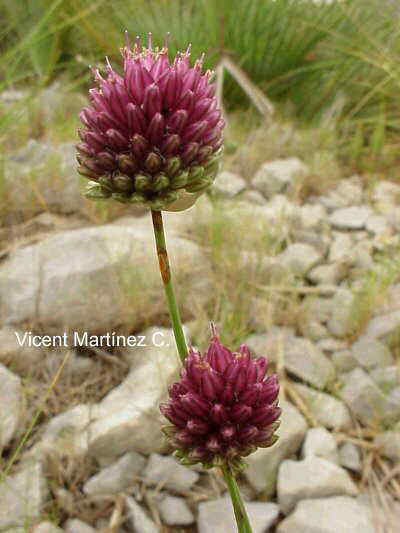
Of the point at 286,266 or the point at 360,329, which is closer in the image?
the point at 360,329

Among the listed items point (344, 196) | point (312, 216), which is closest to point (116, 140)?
point (312, 216)

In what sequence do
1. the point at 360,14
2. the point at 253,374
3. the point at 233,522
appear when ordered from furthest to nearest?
1. the point at 360,14
2. the point at 233,522
3. the point at 253,374

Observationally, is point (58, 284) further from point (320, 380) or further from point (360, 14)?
point (360, 14)

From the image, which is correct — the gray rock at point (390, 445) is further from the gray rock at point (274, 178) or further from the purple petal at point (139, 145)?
the gray rock at point (274, 178)

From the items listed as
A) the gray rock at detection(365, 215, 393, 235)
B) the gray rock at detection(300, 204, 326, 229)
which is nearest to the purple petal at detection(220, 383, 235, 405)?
the gray rock at detection(300, 204, 326, 229)

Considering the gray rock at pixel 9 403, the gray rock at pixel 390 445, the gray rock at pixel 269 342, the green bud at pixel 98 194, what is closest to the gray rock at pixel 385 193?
the gray rock at pixel 269 342

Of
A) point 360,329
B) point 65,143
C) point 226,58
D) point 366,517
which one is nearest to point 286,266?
point 360,329
